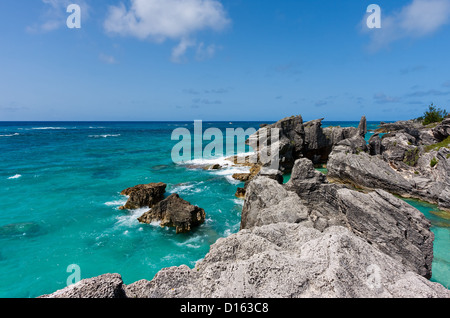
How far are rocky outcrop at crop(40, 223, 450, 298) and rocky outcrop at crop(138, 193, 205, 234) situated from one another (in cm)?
1336

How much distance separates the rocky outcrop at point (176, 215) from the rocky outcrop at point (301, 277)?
1336cm

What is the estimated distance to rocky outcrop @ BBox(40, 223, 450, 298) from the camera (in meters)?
5.20

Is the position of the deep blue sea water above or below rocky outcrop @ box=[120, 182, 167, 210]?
below

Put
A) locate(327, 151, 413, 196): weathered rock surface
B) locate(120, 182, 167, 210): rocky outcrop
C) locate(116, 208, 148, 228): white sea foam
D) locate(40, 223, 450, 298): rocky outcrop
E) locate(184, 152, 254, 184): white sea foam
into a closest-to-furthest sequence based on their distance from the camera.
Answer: locate(40, 223, 450, 298): rocky outcrop, locate(116, 208, 148, 228): white sea foam, locate(120, 182, 167, 210): rocky outcrop, locate(327, 151, 413, 196): weathered rock surface, locate(184, 152, 254, 184): white sea foam

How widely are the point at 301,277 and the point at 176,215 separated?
1610 cm

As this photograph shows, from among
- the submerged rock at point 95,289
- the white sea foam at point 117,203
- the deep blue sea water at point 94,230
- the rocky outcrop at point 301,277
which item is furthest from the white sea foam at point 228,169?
the submerged rock at point 95,289

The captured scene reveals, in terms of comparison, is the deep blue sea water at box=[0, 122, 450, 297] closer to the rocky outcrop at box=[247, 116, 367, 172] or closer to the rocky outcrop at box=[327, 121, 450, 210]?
the rocky outcrop at box=[327, 121, 450, 210]

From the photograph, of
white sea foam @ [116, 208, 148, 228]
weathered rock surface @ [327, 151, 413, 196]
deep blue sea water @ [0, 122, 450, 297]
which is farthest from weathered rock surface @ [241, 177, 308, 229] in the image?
weathered rock surface @ [327, 151, 413, 196]

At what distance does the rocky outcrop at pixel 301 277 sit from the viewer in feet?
17.1

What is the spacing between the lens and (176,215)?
20250 millimetres

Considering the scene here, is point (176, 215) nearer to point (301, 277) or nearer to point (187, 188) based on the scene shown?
point (187, 188)

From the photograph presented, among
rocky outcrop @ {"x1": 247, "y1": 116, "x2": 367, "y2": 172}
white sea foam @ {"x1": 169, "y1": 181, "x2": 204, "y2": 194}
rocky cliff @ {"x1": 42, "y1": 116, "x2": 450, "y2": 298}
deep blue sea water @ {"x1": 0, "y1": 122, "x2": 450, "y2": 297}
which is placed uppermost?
rocky outcrop @ {"x1": 247, "y1": 116, "x2": 367, "y2": 172}

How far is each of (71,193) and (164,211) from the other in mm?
16375

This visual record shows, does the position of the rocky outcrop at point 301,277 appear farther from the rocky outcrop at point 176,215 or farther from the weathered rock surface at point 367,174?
the weathered rock surface at point 367,174
